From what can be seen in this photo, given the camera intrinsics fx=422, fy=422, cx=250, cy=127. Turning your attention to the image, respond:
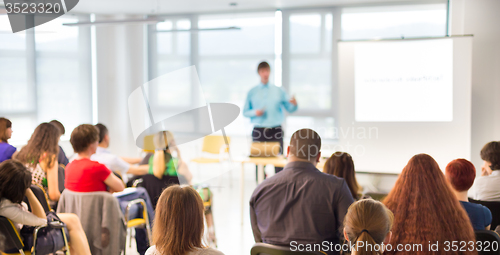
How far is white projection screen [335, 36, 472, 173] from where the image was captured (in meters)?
5.06

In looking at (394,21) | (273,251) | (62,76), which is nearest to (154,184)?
(273,251)

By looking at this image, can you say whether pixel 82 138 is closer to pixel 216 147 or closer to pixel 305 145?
pixel 305 145

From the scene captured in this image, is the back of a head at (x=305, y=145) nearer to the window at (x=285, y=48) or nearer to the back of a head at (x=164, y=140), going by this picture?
the back of a head at (x=164, y=140)

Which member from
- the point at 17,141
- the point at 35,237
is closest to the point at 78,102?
the point at 17,141

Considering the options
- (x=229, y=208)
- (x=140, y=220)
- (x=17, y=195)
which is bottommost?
(x=229, y=208)

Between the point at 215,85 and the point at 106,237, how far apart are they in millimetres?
4784

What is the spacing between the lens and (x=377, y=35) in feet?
21.5

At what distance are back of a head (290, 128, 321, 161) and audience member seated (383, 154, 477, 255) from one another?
48cm

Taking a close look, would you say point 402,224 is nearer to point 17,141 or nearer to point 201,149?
point 201,149

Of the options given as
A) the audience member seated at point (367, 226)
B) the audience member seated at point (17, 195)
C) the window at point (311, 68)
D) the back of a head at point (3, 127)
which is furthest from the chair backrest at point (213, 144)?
the audience member seated at point (367, 226)

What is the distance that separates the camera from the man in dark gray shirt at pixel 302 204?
7.09ft

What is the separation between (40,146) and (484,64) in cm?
519

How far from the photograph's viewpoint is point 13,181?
8.21 ft

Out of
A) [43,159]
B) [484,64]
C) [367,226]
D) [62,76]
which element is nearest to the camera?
[367,226]
